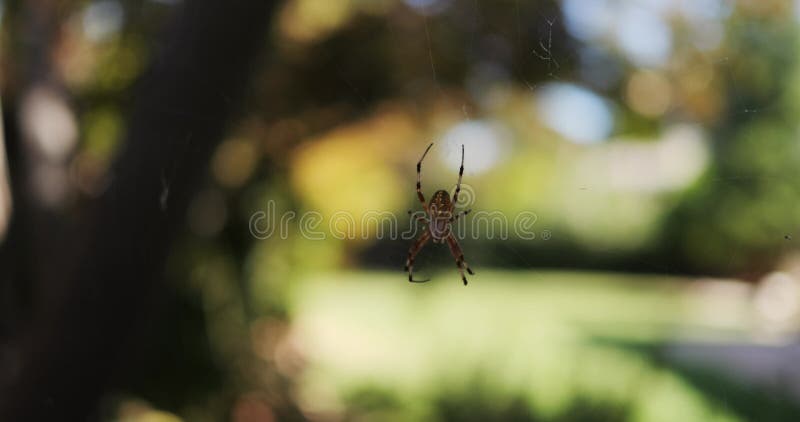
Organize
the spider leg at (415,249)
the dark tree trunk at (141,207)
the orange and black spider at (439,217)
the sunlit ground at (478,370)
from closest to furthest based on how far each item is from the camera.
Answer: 1. the dark tree trunk at (141,207)
2. the orange and black spider at (439,217)
3. the spider leg at (415,249)
4. the sunlit ground at (478,370)

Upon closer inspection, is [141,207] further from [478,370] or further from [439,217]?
[478,370]

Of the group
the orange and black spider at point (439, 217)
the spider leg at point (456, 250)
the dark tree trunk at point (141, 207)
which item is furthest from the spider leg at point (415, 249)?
the dark tree trunk at point (141, 207)

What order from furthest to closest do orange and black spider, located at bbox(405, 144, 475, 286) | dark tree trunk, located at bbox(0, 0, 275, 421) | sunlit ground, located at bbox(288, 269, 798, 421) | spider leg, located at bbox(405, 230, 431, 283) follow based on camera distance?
sunlit ground, located at bbox(288, 269, 798, 421) < spider leg, located at bbox(405, 230, 431, 283) < orange and black spider, located at bbox(405, 144, 475, 286) < dark tree trunk, located at bbox(0, 0, 275, 421)

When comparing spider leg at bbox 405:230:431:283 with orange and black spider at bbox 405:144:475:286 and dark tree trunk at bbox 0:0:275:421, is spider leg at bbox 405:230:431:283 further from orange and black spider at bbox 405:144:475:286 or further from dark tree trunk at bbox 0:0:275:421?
dark tree trunk at bbox 0:0:275:421

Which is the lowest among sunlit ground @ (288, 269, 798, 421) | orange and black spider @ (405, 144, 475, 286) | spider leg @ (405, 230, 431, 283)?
sunlit ground @ (288, 269, 798, 421)

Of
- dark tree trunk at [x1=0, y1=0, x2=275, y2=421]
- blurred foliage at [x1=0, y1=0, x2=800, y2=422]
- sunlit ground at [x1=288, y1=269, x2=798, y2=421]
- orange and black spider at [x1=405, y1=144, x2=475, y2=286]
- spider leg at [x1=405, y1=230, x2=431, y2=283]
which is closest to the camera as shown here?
dark tree trunk at [x1=0, y1=0, x2=275, y2=421]

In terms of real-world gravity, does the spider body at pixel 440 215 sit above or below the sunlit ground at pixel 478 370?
above

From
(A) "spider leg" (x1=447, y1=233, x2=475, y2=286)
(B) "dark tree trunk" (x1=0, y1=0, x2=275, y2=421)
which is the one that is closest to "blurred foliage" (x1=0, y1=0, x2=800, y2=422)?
(A) "spider leg" (x1=447, y1=233, x2=475, y2=286)

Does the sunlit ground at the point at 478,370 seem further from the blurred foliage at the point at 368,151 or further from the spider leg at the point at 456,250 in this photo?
the spider leg at the point at 456,250

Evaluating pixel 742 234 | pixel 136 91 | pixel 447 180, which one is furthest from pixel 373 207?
pixel 742 234

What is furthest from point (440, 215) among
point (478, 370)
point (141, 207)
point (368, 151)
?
point (478, 370)

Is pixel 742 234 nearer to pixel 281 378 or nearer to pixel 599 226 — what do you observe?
pixel 599 226
